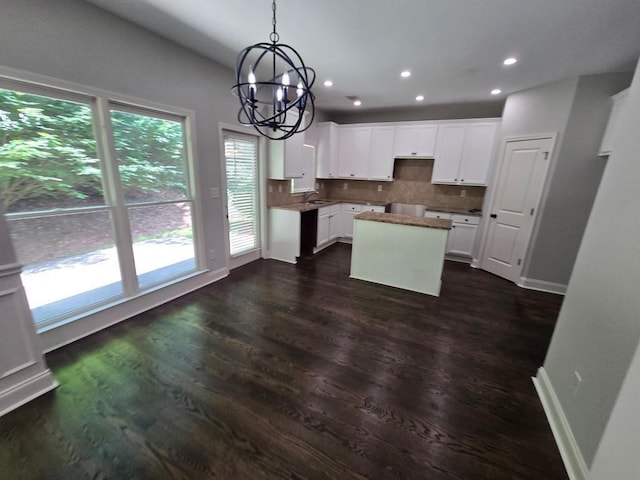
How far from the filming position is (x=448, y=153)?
4773 millimetres

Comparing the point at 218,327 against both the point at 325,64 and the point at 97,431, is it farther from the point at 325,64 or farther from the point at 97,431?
the point at 325,64

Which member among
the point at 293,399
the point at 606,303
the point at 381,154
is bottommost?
the point at 293,399

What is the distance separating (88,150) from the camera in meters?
2.28

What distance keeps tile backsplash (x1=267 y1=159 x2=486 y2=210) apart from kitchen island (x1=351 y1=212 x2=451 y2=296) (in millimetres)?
1778

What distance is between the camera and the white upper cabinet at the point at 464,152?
4.46m

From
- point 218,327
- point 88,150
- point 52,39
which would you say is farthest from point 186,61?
point 218,327

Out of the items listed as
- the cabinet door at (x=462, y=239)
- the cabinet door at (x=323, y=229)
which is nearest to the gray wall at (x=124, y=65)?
the cabinet door at (x=323, y=229)

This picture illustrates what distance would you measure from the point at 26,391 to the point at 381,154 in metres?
5.62

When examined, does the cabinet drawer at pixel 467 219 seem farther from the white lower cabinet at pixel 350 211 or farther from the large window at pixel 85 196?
the large window at pixel 85 196

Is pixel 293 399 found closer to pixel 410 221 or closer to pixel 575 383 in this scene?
pixel 575 383

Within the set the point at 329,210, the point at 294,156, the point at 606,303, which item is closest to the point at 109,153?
the point at 294,156

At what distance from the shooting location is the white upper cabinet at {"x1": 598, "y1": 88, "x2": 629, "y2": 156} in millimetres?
2930

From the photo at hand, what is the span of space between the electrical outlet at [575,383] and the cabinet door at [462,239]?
3413 mm

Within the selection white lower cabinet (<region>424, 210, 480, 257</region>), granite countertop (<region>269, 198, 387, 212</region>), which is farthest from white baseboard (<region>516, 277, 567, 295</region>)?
granite countertop (<region>269, 198, 387, 212</region>)
